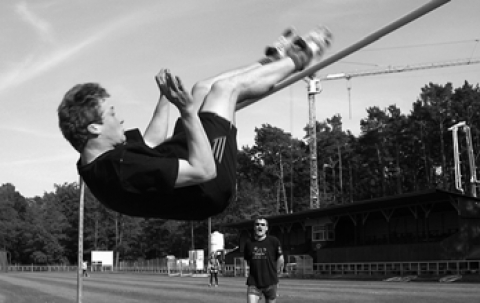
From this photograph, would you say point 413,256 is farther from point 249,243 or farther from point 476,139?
point 476,139

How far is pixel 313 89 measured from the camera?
93.4 meters

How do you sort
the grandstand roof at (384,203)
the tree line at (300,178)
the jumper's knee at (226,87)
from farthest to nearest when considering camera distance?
the tree line at (300,178), the grandstand roof at (384,203), the jumper's knee at (226,87)

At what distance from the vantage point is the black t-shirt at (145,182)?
3.36 m

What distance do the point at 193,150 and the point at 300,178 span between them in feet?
298

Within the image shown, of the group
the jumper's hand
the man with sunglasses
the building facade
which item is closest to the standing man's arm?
the jumper's hand

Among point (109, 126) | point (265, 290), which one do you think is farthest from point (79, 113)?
point (265, 290)

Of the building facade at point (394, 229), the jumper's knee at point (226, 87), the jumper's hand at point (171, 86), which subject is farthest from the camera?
the building facade at point (394, 229)

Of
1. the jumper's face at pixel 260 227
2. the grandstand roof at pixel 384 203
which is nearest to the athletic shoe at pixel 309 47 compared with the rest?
the jumper's face at pixel 260 227

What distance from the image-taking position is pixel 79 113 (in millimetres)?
3529

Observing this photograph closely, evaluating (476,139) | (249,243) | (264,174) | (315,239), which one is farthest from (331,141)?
(249,243)

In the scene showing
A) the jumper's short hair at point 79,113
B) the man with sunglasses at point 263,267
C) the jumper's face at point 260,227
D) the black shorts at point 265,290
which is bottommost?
the black shorts at point 265,290

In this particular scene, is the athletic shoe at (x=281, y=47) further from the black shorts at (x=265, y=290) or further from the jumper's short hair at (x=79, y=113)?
the black shorts at (x=265, y=290)

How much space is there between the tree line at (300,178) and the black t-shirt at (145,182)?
62692 millimetres

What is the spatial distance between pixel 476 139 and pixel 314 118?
87.3 ft
